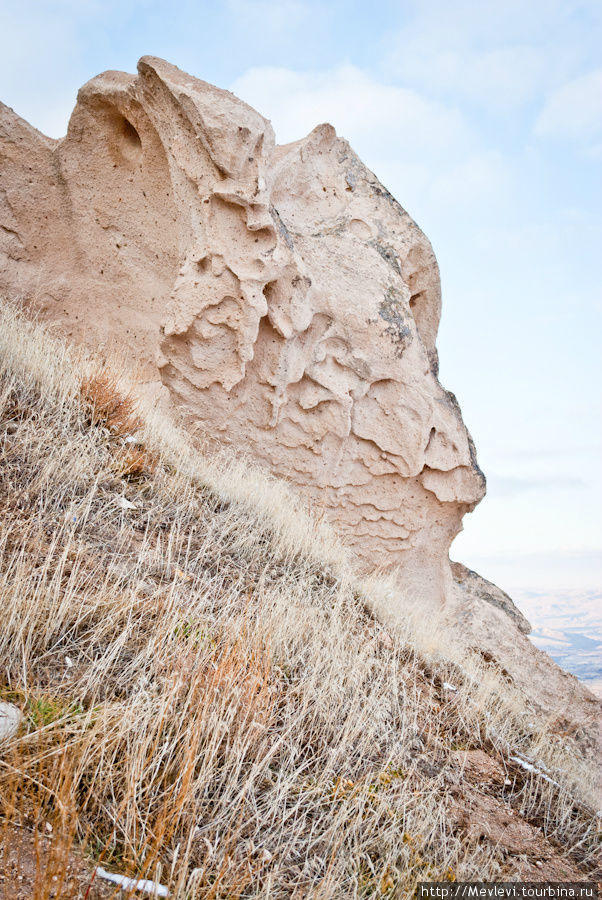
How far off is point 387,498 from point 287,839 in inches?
211

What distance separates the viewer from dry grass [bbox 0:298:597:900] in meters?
1.79

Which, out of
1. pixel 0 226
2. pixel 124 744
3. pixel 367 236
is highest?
pixel 367 236

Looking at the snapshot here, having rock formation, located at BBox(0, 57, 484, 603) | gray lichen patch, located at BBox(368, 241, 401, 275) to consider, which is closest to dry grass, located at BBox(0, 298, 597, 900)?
rock formation, located at BBox(0, 57, 484, 603)

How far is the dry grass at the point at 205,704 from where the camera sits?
179 centimetres

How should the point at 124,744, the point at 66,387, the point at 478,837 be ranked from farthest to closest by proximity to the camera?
the point at 66,387 → the point at 478,837 → the point at 124,744

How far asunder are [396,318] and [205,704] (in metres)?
5.51

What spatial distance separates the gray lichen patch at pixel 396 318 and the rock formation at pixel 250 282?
0.06 ft

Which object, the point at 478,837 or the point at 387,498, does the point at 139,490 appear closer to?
the point at 478,837

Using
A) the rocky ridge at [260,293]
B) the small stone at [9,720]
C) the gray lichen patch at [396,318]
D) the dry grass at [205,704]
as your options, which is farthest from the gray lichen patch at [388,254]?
the small stone at [9,720]

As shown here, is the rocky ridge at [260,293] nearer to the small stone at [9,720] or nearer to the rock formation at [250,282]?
the rock formation at [250,282]

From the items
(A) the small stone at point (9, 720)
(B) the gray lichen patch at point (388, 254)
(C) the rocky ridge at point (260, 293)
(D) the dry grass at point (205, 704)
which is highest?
(B) the gray lichen patch at point (388, 254)

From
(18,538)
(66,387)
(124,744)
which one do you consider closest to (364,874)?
(124,744)

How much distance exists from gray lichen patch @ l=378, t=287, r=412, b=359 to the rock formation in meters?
0.02

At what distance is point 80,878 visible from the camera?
1.53 meters
